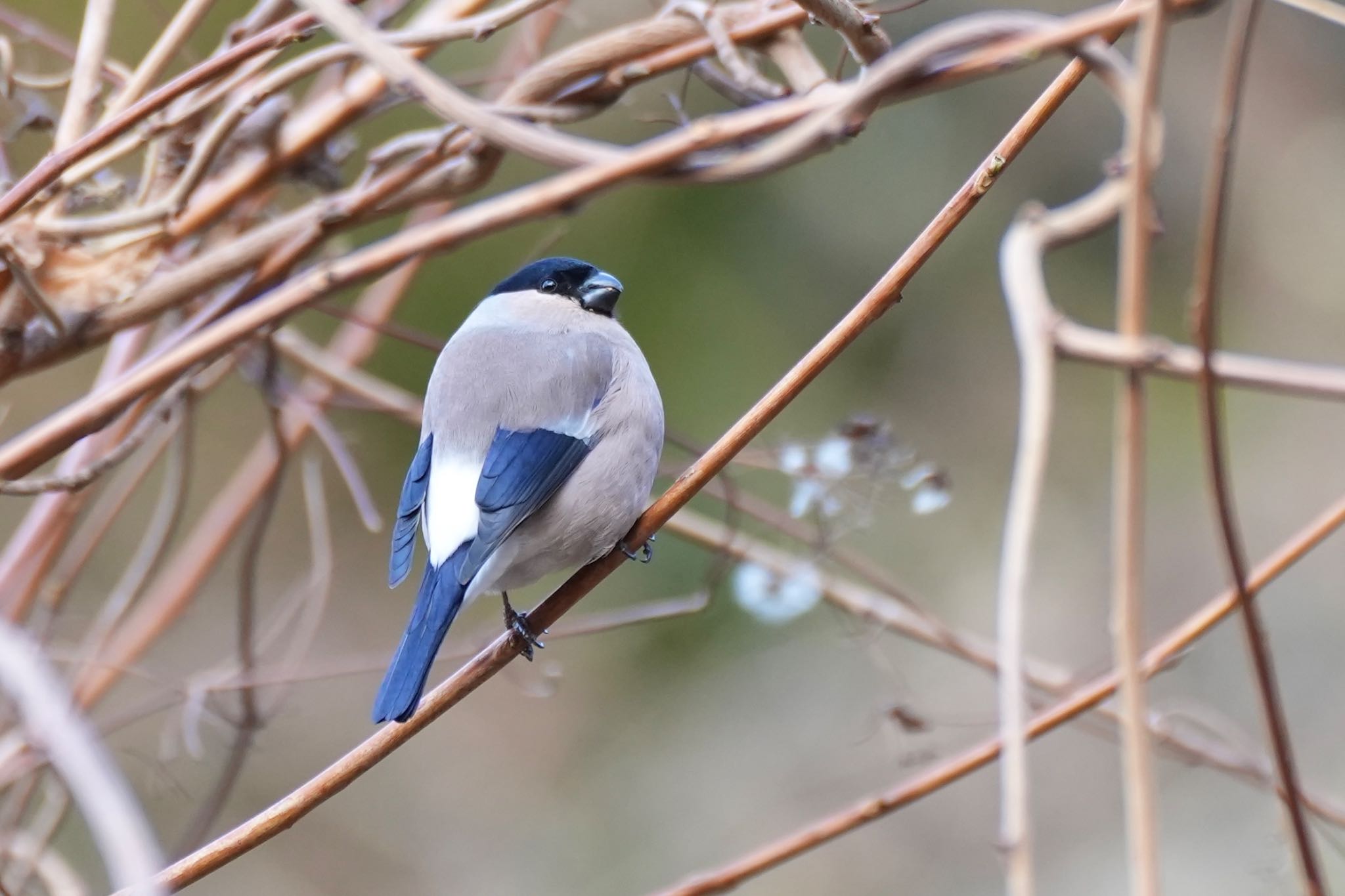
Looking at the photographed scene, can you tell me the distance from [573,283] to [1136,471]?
1.93 meters

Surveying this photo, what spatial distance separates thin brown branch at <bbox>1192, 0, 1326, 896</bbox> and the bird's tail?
855 millimetres

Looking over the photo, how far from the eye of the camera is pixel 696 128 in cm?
74

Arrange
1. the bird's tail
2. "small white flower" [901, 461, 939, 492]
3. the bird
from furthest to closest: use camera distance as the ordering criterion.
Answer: the bird → "small white flower" [901, 461, 939, 492] → the bird's tail

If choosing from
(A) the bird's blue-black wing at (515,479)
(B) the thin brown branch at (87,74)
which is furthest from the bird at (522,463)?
(B) the thin brown branch at (87,74)

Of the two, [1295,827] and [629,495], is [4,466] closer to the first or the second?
[629,495]

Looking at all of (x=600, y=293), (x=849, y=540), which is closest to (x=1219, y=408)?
(x=600, y=293)

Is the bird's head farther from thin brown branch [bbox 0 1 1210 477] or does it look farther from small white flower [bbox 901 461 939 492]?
thin brown branch [bbox 0 1 1210 477]

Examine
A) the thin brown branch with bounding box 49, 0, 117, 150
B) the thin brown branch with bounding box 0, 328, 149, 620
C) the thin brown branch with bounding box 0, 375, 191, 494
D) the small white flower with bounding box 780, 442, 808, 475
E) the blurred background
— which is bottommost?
the blurred background

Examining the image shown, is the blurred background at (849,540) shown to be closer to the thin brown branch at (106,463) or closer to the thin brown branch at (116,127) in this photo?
the thin brown branch at (106,463)

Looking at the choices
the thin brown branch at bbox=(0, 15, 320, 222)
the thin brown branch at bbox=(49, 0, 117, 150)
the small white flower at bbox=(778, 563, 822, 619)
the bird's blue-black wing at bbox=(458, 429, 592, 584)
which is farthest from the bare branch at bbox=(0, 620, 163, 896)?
the small white flower at bbox=(778, 563, 822, 619)

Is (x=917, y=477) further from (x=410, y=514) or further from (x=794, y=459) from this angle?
(x=410, y=514)

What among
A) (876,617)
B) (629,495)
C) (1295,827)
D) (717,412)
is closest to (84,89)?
(629,495)

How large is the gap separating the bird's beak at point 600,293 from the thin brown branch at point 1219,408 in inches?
68.0

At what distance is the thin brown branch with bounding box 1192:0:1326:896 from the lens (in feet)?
2.28
